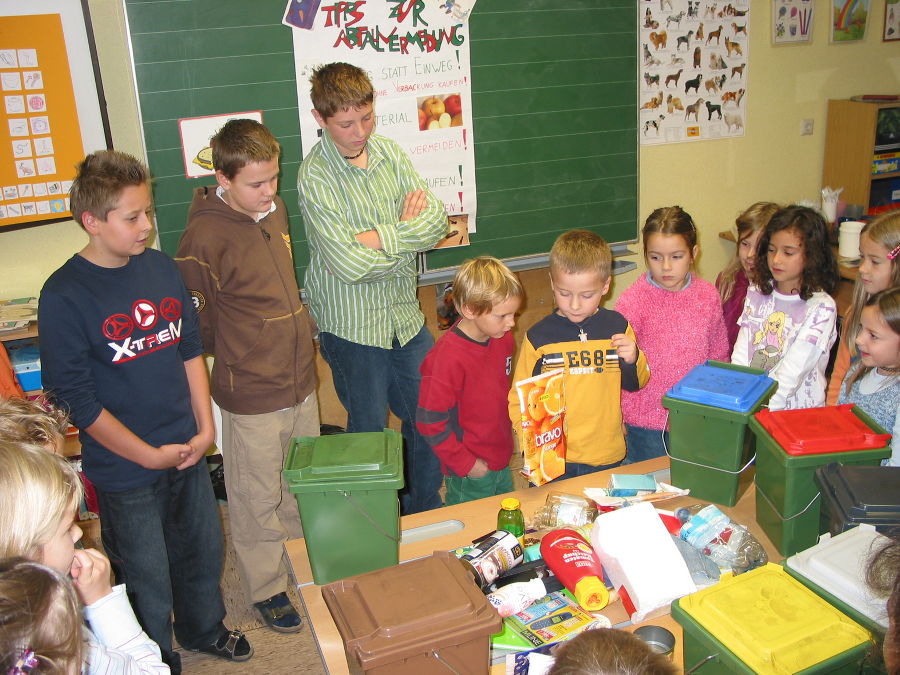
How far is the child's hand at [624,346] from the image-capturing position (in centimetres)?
218

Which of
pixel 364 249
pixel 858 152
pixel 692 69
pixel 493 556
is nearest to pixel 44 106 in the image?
pixel 364 249

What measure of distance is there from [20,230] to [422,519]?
87.8 inches

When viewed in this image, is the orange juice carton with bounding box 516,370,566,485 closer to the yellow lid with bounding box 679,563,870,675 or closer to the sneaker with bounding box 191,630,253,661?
the yellow lid with bounding box 679,563,870,675

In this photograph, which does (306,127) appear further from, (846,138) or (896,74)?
(896,74)

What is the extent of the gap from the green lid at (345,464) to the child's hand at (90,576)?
0.40 m

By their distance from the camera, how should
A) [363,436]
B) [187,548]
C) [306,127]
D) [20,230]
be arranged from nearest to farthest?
[363,436], [187,548], [20,230], [306,127]

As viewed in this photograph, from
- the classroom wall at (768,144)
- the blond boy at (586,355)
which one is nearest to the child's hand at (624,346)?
the blond boy at (586,355)

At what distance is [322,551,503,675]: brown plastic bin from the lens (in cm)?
126

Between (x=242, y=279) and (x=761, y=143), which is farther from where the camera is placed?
(x=761, y=143)

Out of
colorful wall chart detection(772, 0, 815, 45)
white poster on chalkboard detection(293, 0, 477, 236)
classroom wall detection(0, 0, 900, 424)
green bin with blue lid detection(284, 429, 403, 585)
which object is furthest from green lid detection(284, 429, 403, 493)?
colorful wall chart detection(772, 0, 815, 45)

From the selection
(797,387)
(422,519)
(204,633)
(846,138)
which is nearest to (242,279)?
(422,519)

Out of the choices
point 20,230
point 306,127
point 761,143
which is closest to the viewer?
point 20,230

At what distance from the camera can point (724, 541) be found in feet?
5.49

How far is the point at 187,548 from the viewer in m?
2.33
